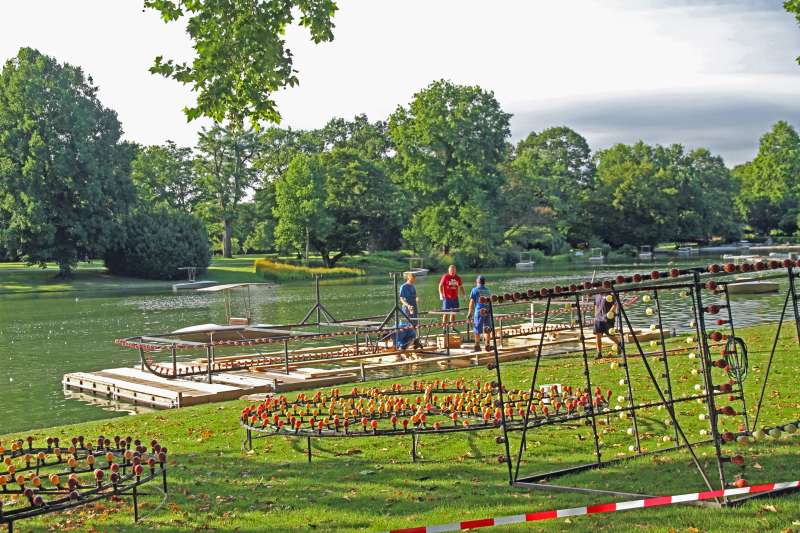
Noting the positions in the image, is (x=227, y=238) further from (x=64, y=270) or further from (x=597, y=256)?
(x=597, y=256)

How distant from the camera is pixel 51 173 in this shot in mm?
76188

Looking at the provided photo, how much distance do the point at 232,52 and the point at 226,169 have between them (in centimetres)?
8580

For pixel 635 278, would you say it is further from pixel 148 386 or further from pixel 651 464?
pixel 148 386

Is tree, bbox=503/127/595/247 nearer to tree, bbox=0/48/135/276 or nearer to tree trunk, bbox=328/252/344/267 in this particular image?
tree trunk, bbox=328/252/344/267

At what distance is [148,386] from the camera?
20672 mm

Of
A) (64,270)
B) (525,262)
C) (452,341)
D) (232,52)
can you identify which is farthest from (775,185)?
(232,52)

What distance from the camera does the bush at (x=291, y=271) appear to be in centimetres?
8138

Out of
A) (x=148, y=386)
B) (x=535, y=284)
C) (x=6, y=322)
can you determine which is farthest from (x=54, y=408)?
(x=535, y=284)

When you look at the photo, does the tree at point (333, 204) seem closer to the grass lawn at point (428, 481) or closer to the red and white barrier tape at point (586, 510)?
the grass lawn at point (428, 481)

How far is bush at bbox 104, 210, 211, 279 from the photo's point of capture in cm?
7788

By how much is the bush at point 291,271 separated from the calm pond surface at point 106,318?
8.91m

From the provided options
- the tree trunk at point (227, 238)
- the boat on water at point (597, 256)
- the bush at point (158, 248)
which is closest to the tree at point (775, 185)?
the boat on water at point (597, 256)

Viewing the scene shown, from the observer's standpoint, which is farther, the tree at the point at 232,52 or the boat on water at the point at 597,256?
the boat on water at the point at 597,256

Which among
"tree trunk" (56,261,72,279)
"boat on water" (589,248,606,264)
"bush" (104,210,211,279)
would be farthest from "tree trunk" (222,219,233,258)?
"boat on water" (589,248,606,264)
